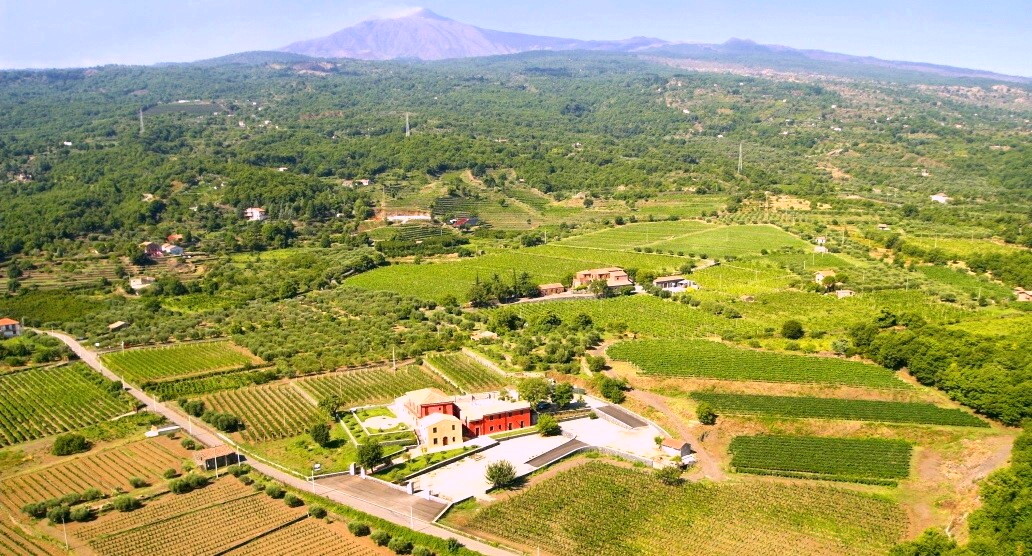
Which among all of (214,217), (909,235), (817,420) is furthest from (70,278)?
(909,235)

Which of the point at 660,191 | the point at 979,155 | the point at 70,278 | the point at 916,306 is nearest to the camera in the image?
the point at 916,306

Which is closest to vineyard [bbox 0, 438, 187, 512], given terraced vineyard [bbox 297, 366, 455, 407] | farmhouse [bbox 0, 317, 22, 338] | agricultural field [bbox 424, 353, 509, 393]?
terraced vineyard [bbox 297, 366, 455, 407]

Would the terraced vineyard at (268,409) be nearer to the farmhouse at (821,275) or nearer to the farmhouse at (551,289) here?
the farmhouse at (551,289)

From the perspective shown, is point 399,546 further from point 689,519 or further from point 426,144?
point 426,144

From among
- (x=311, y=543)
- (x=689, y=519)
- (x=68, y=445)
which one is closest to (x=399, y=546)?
(x=311, y=543)

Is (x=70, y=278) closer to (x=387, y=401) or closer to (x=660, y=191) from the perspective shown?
(x=387, y=401)

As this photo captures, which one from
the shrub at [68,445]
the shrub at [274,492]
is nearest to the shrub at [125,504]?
the shrub at [274,492]
